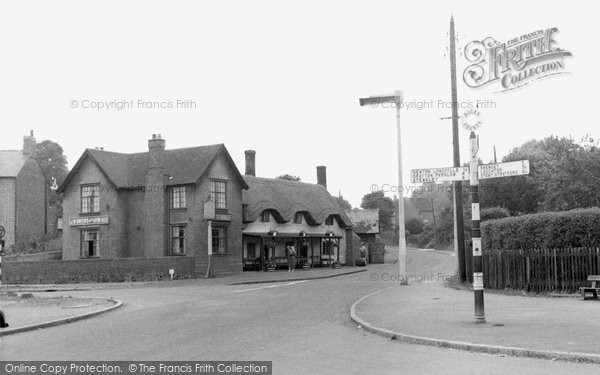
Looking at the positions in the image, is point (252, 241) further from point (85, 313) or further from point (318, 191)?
point (85, 313)

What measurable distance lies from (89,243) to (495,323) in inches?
1253

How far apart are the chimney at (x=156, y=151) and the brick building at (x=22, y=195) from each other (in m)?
19.4

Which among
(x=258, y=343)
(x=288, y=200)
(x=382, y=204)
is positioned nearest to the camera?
(x=258, y=343)

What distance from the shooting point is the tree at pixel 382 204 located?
10188 centimetres

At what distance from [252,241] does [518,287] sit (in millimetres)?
25785

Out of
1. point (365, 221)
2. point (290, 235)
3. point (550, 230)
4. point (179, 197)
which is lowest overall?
point (290, 235)

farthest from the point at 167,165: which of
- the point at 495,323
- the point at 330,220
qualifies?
the point at 495,323

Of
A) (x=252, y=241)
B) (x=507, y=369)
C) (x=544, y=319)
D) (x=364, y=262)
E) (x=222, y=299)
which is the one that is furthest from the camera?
(x=364, y=262)

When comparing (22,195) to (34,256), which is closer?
(34,256)

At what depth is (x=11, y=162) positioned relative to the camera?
2120 inches

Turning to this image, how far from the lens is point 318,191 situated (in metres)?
55.7

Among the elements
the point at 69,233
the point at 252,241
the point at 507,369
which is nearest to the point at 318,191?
the point at 252,241

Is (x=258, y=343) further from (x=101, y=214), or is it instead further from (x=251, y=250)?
(x=251, y=250)

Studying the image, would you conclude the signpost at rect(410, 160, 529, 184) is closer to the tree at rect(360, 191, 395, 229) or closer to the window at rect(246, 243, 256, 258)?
the window at rect(246, 243, 256, 258)
